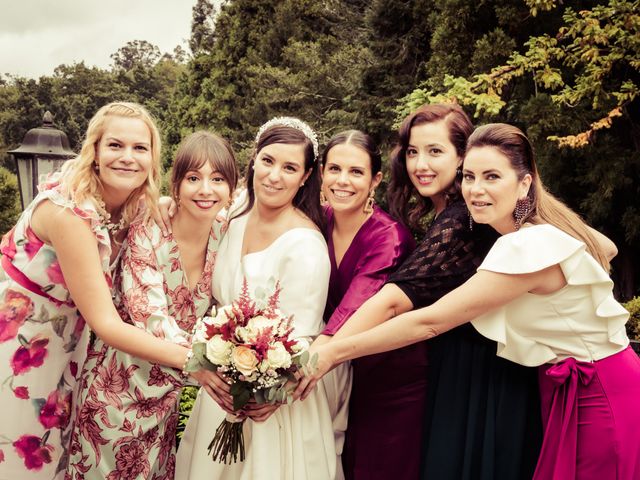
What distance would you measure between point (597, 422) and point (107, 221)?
9.19 ft

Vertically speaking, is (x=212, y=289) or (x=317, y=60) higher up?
(x=317, y=60)

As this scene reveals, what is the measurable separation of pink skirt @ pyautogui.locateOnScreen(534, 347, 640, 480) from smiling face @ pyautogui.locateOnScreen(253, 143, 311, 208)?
188 centimetres

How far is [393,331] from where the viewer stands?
11.4 ft

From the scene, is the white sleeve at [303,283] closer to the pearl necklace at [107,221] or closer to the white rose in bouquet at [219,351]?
the white rose in bouquet at [219,351]

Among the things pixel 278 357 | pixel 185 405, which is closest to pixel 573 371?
pixel 278 357

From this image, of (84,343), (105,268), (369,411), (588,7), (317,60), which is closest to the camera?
(105,268)

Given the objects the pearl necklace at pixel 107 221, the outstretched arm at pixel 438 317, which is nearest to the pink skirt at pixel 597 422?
the outstretched arm at pixel 438 317

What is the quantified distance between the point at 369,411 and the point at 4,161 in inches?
2313

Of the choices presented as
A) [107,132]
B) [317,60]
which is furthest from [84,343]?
[317,60]

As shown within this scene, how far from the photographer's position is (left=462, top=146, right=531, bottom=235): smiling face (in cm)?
337

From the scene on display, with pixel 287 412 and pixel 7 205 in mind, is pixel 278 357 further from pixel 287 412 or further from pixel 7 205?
pixel 7 205

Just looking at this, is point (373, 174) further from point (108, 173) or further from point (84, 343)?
point (84, 343)

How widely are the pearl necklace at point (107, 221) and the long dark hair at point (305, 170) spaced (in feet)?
2.74

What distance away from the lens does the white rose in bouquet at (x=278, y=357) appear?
10.1ft
